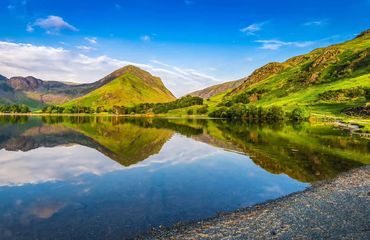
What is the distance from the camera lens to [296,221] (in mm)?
27359

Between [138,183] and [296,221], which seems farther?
[138,183]

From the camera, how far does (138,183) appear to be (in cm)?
4700

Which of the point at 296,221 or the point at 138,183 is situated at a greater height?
the point at 296,221

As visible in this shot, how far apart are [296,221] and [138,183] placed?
992 inches

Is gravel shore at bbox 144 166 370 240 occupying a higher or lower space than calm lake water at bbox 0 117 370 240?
higher

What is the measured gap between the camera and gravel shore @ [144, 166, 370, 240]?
79.6 ft

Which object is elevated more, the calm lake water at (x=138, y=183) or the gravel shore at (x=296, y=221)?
the gravel shore at (x=296, y=221)

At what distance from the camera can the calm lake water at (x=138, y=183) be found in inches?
1200

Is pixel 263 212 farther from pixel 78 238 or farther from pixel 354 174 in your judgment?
pixel 354 174

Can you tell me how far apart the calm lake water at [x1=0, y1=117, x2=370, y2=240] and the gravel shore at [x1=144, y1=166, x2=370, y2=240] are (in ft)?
11.1

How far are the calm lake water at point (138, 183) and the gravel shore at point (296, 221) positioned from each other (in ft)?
11.1

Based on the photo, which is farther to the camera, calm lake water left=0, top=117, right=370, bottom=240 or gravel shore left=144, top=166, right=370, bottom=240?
calm lake water left=0, top=117, right=370, bottom=240

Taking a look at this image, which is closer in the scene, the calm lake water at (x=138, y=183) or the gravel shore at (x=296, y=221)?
the gravel shore at (x=296, y=221)

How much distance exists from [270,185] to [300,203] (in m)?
12.5
